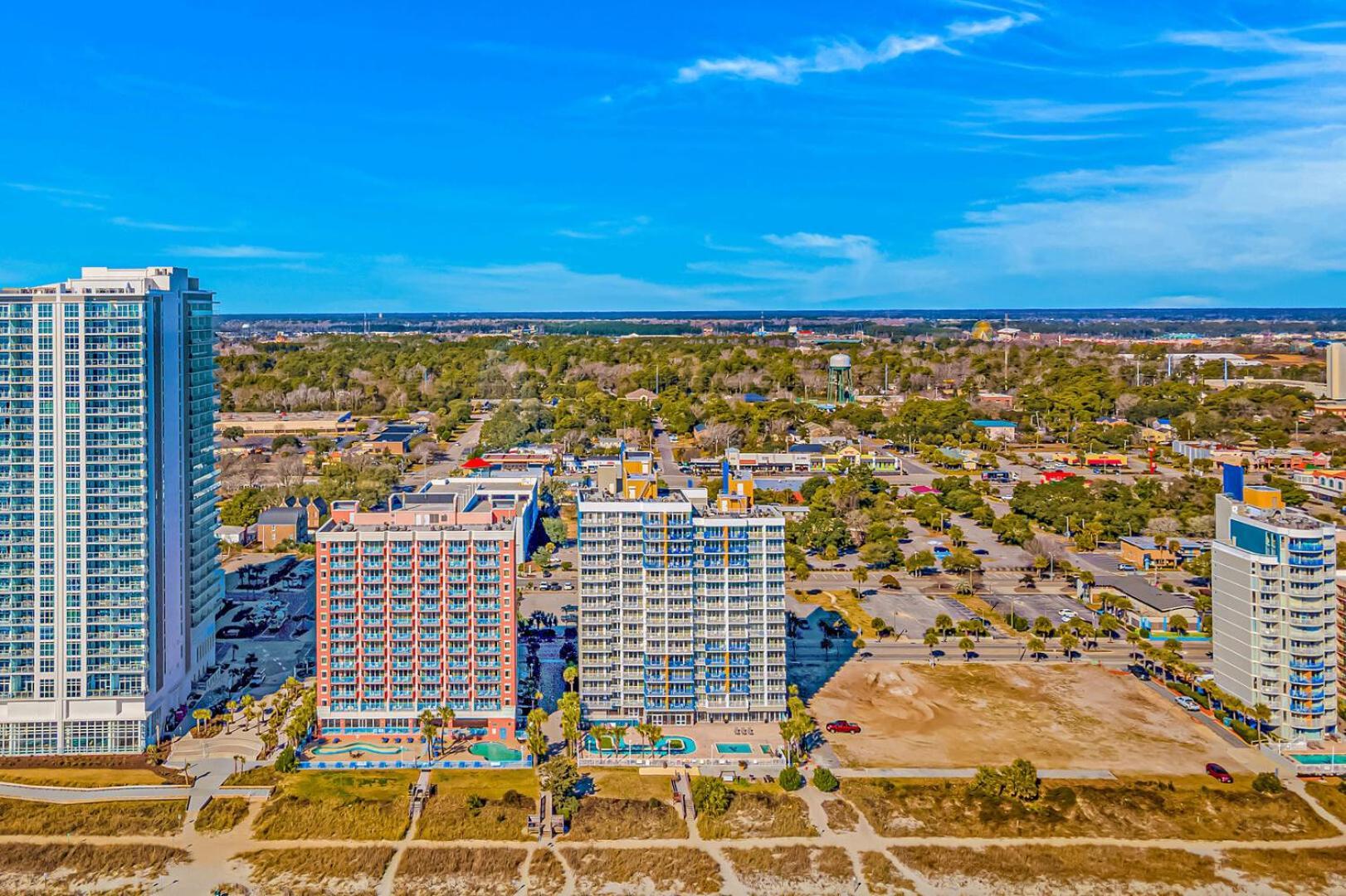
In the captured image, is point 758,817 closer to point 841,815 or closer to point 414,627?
point 841,815

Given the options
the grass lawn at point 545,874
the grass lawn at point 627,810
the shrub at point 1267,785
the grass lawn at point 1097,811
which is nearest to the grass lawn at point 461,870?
the grass lawn at point 545,874

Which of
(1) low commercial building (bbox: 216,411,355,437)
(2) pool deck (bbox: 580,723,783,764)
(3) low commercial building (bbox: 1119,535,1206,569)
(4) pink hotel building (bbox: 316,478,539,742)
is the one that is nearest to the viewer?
(2) pool deck (bbox: 580,723,783,764)

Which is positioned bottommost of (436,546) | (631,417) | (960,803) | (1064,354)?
(960,803)

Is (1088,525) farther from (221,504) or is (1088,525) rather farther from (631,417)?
(221,504)

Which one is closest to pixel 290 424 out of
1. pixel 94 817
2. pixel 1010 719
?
pixel 94 817

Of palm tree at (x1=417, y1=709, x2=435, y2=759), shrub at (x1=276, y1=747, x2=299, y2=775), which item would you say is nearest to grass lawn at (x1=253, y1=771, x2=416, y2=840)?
shrub at (x1=276, y1=747, x2=299, y2=775)

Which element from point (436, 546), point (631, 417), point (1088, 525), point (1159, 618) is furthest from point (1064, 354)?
point (436, 546)

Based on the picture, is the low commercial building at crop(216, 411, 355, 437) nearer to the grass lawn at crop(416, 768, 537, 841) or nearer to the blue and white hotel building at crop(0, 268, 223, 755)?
the blue and white hotel building at crop(0, 268, 223, 755)

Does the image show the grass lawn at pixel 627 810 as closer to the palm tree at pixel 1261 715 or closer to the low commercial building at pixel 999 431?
the palm tree at pixel 1261 715
